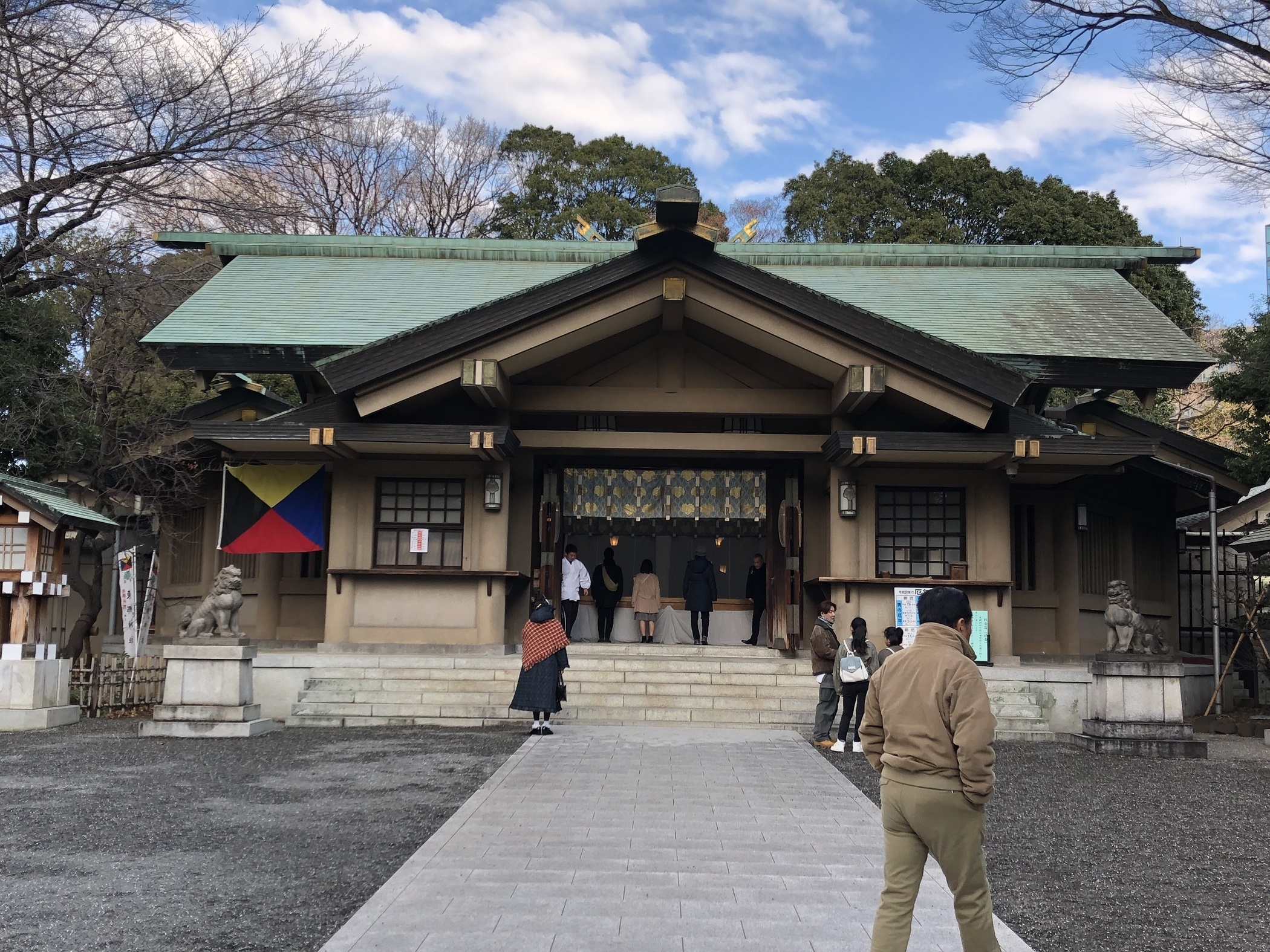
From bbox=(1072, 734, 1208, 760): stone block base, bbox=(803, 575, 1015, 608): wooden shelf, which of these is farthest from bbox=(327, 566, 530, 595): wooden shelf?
bbox=(1072, 734, 1208, 760): stone block base

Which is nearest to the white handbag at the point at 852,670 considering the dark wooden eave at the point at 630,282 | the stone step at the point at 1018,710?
the stone step at the point at 1018,710

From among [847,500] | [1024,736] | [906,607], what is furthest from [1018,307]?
[1024,736]

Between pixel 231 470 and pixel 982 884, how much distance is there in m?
14.4

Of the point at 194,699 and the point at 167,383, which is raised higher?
the point at 167,383

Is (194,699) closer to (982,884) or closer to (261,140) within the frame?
(261,140)

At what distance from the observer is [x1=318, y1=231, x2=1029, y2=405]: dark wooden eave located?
1445 centimetres

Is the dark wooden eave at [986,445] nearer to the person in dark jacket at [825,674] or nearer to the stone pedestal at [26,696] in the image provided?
the person in dark jacket at [825,674]

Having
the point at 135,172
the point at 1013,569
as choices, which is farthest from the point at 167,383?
the point at 1013,569

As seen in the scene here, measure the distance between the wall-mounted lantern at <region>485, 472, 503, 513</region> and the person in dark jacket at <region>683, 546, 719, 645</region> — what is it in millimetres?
4253

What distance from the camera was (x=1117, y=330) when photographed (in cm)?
1766

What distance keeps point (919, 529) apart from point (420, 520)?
24.1ft

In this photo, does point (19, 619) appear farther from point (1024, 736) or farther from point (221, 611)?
point (1024, 736)

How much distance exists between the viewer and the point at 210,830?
24.6 feet

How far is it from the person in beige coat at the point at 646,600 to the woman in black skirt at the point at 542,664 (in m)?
7.00
